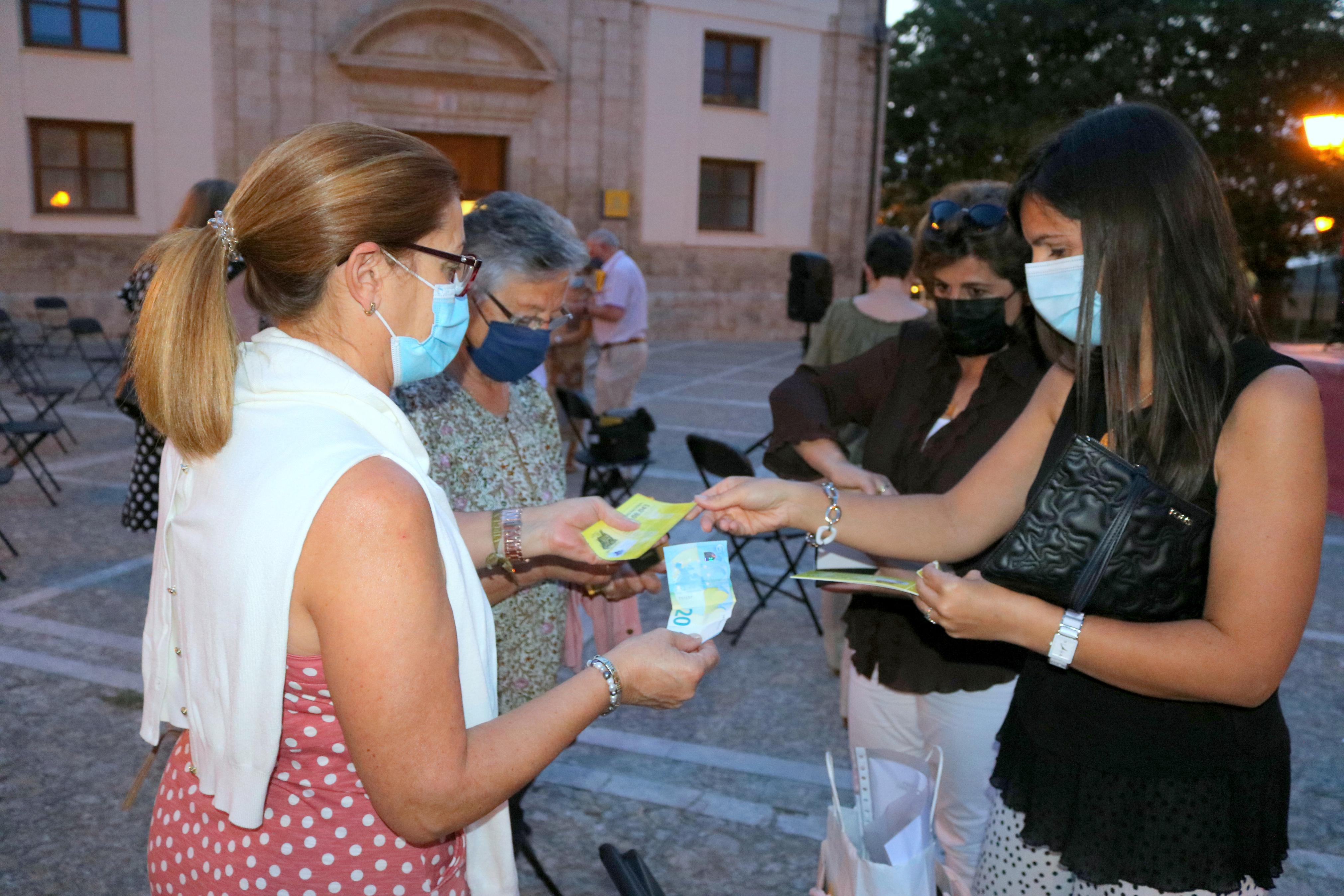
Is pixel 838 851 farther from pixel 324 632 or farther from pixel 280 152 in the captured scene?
pixel 280 152

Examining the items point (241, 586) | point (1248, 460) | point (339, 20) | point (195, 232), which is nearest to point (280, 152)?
point (195, 232)

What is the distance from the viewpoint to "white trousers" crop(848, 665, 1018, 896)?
2742 mm

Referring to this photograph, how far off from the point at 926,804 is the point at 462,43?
1835cm

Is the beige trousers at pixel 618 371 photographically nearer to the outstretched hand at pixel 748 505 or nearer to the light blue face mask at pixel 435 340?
the outstretched hand at pixel 748 505

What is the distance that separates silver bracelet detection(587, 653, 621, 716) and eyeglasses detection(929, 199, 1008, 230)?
1.84 m

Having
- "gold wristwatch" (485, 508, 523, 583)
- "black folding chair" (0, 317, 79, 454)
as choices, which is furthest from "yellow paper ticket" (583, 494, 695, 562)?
"black folding chair" (0, 317, 79, 454)

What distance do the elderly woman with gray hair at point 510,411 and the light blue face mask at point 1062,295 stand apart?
1.11m

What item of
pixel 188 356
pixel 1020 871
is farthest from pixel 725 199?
pixel 188 356

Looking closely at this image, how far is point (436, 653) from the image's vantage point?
1.37m

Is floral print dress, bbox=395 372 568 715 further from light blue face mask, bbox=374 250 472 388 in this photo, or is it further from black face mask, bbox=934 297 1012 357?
black face mask, bbox=934 297 1012 357

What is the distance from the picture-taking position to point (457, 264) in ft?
5.75

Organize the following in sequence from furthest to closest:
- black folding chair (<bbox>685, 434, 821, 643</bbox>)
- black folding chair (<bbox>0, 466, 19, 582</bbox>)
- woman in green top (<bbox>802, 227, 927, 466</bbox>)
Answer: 1. black folding chair (<bbox>0, 466, 19, 582</bbox>)
2. woman in green top (<bbox>802, 227, 927, 466</bbox>)
3. black folding chair (<bbox>685, 434, 821, 643</bbox>)

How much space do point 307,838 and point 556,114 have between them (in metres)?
18.9

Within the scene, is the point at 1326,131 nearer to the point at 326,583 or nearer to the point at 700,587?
the point at 700,587
